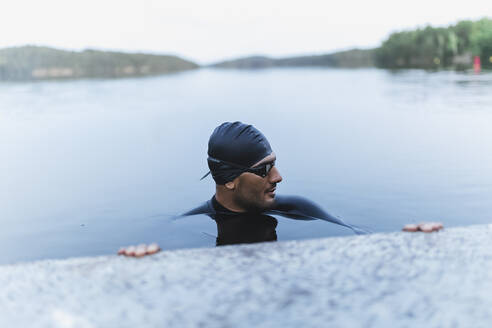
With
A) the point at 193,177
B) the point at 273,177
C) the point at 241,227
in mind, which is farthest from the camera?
the point at 193,177

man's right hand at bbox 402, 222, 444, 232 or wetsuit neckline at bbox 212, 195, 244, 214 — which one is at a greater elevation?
man's right hand at bbox 402, 222, 444, 232

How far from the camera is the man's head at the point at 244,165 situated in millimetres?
5852

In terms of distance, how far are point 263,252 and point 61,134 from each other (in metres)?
20.0

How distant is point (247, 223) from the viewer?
6.14 meters

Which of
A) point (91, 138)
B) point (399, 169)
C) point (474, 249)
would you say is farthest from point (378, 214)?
point (91, 138)

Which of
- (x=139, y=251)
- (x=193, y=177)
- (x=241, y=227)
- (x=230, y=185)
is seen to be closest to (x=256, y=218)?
(x=241, y=227)

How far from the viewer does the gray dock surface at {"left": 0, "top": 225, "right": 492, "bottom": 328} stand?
2.88 m

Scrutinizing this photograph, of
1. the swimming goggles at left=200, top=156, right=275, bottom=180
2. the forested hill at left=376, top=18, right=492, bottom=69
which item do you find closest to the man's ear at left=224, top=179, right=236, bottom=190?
the swimming goggles at left=200, top=156, right=275, bottom=180

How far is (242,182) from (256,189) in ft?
0.60

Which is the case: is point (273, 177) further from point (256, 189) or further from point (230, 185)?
point (230, 185)

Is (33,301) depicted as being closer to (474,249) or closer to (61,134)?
(474,249)

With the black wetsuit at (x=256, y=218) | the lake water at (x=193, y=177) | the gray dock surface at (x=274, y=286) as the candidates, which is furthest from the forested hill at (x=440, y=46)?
the gray dock surface at (x=274, y=286)

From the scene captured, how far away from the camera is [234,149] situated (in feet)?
19.2

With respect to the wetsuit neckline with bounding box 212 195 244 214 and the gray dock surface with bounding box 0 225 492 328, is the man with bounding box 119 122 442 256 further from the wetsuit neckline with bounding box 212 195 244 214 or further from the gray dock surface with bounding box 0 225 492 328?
the gray dock surface with bounding box 0 225 492 328
